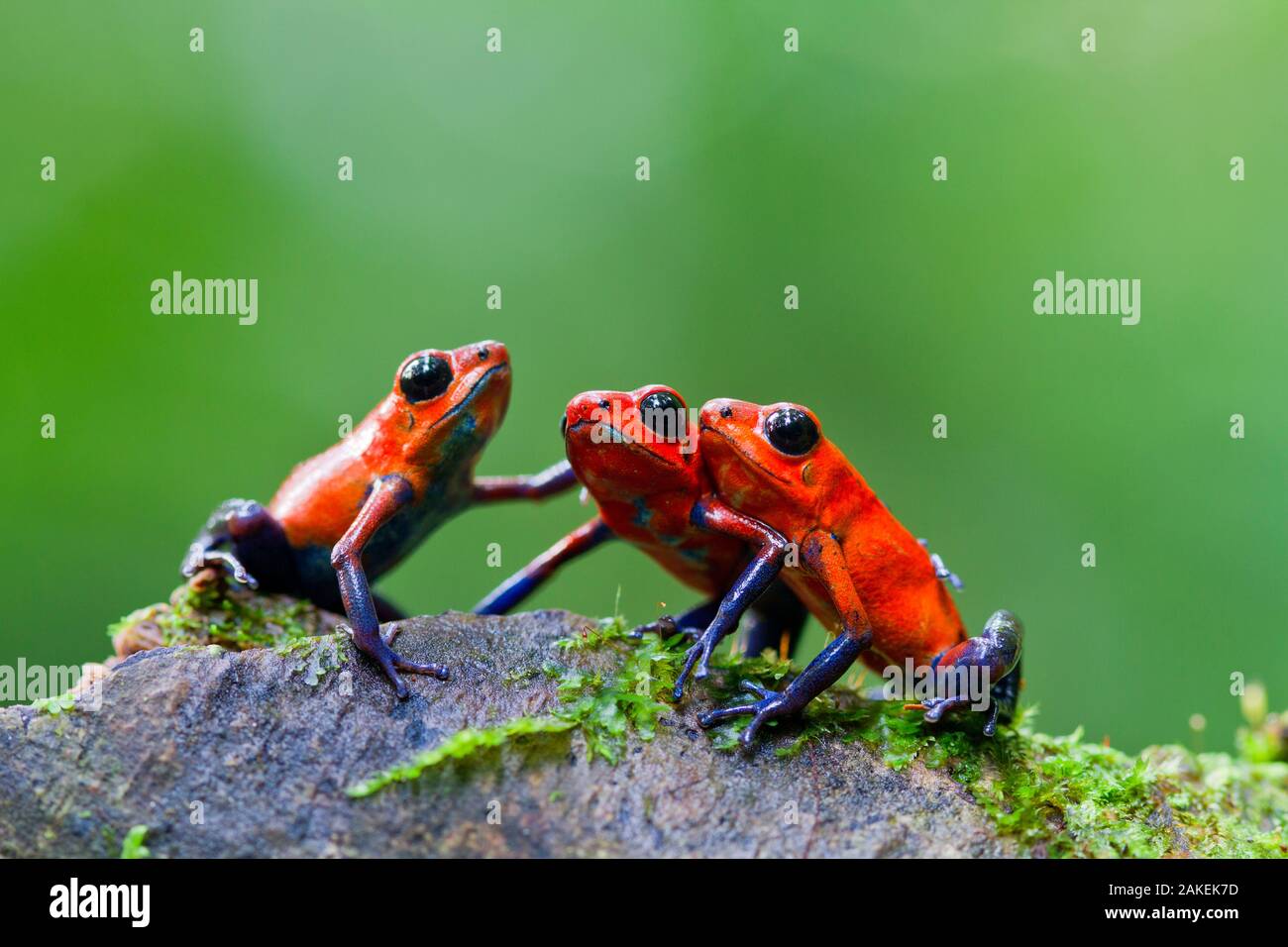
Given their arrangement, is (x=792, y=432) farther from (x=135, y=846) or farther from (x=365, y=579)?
(x=135, y=846)

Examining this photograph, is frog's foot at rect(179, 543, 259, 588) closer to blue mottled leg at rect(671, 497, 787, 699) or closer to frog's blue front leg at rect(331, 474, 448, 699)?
frog's blue front leg at rect(331, 474, 448, 699)

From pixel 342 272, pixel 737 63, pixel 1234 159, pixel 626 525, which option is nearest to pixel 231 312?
pixel 342 272

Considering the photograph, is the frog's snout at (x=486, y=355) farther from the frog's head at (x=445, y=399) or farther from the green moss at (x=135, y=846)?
the green moss at (x=135, y=846)

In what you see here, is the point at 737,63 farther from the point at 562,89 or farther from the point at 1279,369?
the point at 1279,369

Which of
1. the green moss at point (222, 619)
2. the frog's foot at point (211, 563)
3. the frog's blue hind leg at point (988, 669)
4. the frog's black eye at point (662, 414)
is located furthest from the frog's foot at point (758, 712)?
the frog's foot at point (211, 563)

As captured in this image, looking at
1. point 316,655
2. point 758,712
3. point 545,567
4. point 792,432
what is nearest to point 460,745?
point 316,655
